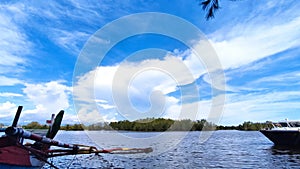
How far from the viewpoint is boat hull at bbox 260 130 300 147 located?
39.9 meters

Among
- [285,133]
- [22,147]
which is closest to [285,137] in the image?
[285,133]

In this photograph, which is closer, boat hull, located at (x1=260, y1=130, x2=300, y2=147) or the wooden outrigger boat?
the wooden outrigger boat

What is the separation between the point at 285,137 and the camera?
4097 cm

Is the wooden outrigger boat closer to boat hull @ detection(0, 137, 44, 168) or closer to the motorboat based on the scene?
boat hull @ detection(0, 137, 44, 168)

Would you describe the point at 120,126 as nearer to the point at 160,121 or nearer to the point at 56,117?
the point at 160,121

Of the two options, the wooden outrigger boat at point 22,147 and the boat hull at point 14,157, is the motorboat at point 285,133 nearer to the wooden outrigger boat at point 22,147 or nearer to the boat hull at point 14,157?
the wooden outrigger boat at point 22,147

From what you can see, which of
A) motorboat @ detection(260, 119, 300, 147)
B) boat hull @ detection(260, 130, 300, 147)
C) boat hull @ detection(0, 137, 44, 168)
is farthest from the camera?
motorboat @ detection(260, 119, 300, 147)

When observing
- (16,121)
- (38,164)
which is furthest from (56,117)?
(16,121)

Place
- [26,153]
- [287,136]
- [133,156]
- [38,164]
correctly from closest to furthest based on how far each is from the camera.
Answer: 1. [26,153]
2. [38,164]
3. [133,156]
4. [287,136]

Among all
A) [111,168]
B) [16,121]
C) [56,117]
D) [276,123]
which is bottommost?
[111,168]

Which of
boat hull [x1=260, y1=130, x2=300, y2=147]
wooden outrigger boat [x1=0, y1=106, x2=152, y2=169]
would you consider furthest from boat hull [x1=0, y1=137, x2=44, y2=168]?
boat hull [x1=260, y1=130, x2=300, y2=147]

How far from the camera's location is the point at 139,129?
190 meters

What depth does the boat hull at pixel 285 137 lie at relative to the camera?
39.9 metres

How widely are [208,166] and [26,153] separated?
16693 millimetres
